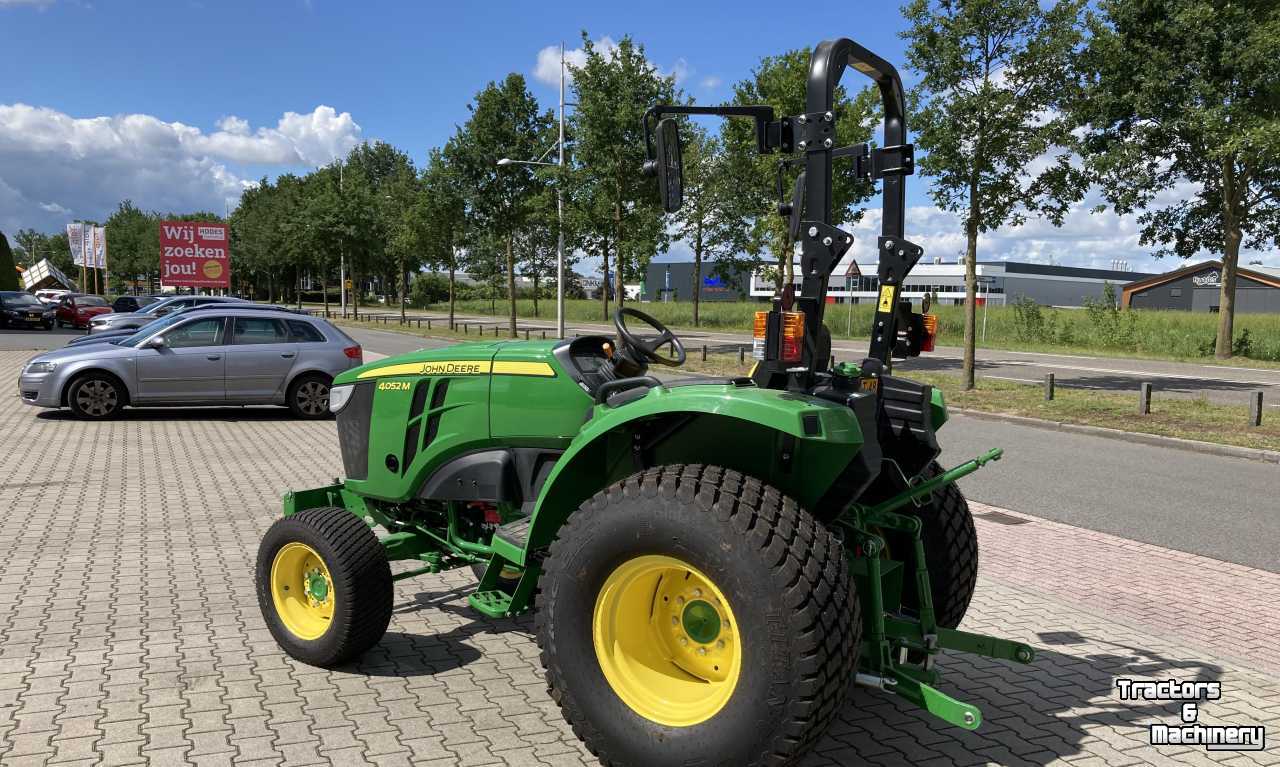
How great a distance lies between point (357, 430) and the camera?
4.59 metres

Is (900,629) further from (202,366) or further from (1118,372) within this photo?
(1118,372)

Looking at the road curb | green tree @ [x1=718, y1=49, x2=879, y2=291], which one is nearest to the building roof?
green tree @ [x1=718, y1=49, x2=879, y2=291]

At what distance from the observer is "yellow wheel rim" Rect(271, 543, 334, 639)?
13.9ft

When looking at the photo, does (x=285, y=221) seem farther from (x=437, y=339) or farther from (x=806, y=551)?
(x=806, y=551)

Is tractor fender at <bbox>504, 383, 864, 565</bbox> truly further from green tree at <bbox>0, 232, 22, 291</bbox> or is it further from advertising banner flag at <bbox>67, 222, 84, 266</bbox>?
green tree at <bbox>0, 232, 22, 291</bbox>

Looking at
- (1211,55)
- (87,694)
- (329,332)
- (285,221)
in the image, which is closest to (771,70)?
(1211,55)

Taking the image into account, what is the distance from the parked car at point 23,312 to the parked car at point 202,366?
89.8ft

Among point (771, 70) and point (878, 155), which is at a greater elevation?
point (771, 70)

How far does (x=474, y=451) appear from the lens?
4137 millimetres

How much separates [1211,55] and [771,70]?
36.3ft

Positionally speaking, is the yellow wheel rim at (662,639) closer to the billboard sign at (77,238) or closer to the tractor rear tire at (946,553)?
the tractor rear tire at (946,553)

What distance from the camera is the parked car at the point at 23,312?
116 feet

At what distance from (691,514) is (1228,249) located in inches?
1123

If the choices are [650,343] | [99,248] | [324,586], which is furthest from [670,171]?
[99,248]
